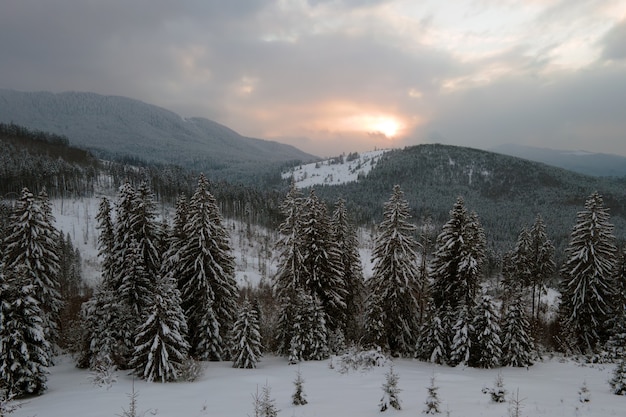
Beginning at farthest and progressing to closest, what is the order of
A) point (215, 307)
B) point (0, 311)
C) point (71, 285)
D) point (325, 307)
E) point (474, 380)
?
point (71, 285)
point (325, 307)
point (215, 307)
point (0, 311)
point (474, 380)

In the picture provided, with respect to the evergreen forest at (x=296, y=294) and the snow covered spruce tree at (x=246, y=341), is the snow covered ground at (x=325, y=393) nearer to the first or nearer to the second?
the snow covered spruce tree at (x=246, y=341)

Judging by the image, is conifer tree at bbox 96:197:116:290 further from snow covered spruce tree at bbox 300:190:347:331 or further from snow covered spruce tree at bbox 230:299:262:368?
snow covered spruce tree at bbox 300:190:347:331

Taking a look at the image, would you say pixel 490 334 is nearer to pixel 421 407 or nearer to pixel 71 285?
pixel 421 407

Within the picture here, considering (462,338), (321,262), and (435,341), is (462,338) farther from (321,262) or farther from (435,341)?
(321,262)

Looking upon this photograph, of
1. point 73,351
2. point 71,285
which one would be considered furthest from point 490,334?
point 71,285

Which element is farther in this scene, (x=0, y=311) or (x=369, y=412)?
(x=0, y=311)

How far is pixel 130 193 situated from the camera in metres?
31.1

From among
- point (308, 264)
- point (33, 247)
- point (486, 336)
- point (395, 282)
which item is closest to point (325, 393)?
point (486, 336)

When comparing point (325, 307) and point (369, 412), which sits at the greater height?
point (369, 412)

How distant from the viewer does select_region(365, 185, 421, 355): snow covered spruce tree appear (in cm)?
2989

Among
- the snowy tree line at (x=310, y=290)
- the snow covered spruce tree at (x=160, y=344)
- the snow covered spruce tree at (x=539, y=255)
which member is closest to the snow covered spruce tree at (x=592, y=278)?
the snowy tree line at (x=310, y=290)

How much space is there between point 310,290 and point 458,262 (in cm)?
1209

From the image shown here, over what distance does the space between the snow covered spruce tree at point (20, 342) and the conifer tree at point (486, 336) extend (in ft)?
82.2

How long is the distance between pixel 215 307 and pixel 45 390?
1229cm
